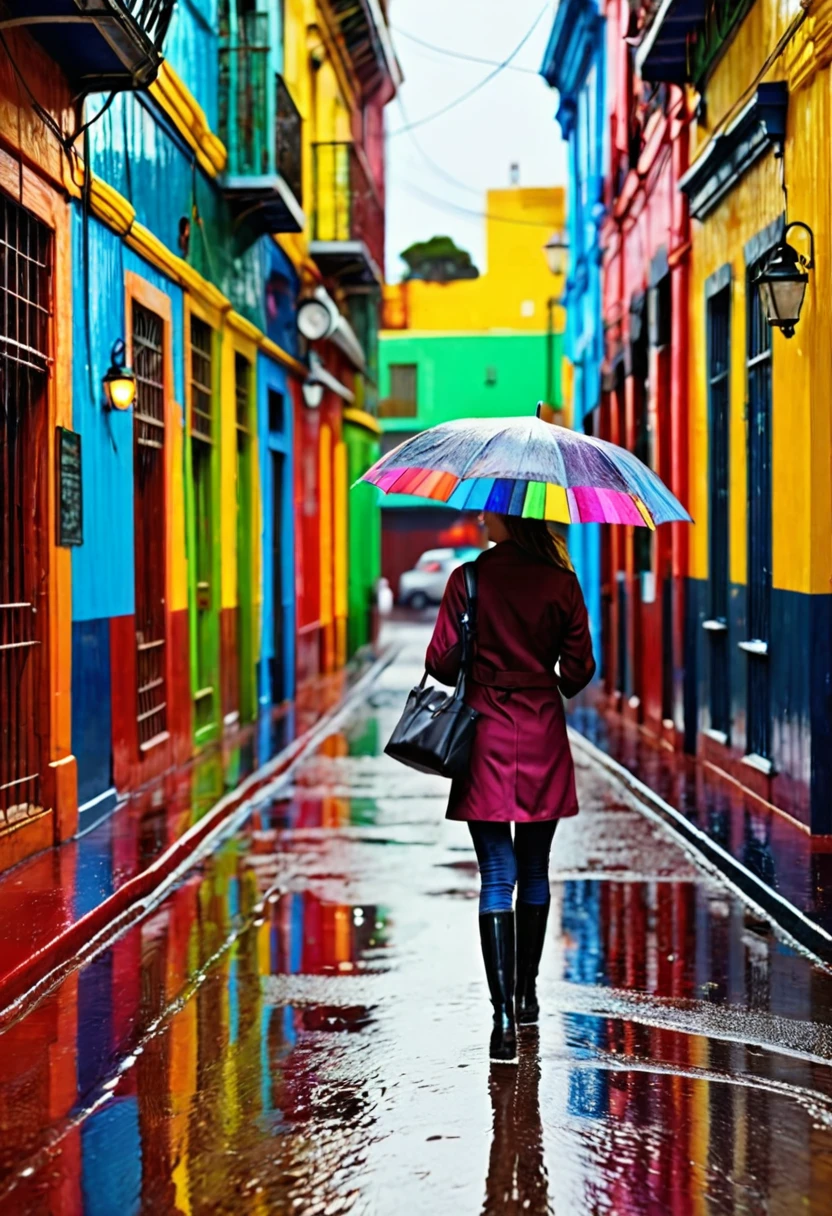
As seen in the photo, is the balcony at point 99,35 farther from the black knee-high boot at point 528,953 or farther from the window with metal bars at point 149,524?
the black knee-high boot at point 528,953

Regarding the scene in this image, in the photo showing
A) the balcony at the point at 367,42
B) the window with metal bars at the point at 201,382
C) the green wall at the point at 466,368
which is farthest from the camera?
the green wall at the point at 466,368

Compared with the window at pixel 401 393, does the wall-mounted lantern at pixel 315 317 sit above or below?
below

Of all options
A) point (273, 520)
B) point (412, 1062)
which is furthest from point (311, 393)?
point (412, 1062)

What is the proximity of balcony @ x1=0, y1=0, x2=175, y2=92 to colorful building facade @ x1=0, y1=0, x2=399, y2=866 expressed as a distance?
2 cm

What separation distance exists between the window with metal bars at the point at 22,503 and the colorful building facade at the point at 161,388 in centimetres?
2

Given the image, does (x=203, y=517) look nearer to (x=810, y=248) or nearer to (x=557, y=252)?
(x=810, y=248)

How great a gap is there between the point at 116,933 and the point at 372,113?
82.1 ft

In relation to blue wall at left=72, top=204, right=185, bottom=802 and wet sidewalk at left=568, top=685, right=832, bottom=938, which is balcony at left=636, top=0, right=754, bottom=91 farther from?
wet sidewalk at left=568, top=685, right=832, bottom=938

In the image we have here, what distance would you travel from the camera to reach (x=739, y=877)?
859cm

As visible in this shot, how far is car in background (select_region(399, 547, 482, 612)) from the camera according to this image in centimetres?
4438

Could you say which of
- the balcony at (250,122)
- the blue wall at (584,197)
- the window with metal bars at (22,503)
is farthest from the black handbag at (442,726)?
the blue wall at (584,197)

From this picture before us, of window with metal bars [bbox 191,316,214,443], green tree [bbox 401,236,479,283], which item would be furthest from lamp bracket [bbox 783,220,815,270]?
green tree [bbox 401,236,479,283]

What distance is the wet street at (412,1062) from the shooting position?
4195 millimetres

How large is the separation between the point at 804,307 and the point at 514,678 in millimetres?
4956
